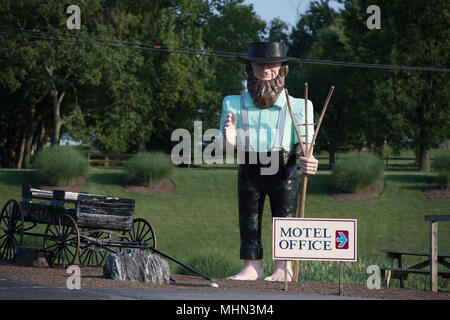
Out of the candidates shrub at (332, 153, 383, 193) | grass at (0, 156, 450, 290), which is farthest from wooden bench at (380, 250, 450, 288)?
shrub at (332, 153, 383, 193)

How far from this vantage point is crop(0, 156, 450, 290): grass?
18.5 meters

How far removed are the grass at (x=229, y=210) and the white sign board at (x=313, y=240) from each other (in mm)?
8043

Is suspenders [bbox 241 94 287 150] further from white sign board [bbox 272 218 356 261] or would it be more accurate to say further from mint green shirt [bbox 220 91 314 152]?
white sign board [bbox 272 218 356 261]

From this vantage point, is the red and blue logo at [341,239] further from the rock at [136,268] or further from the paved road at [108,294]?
the rock at [136,268]

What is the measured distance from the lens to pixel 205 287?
30.3ft

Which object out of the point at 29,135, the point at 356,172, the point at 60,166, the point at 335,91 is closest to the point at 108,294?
the point at 60,166

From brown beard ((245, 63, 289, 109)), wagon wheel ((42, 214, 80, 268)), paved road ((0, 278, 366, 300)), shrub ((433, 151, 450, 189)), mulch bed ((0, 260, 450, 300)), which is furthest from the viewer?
shrub ((433, 151, 450, 189))

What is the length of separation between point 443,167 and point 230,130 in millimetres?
13410

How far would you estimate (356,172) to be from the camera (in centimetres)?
2047

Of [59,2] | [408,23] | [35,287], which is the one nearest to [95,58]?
[59,2]

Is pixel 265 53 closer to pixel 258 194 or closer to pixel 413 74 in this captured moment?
pixel 258 194

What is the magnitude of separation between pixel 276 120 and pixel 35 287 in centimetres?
423

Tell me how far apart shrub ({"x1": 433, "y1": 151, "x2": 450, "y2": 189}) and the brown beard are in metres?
12.2

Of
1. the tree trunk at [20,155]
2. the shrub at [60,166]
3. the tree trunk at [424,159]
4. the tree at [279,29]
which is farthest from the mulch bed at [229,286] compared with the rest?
the tree at [279,29]
